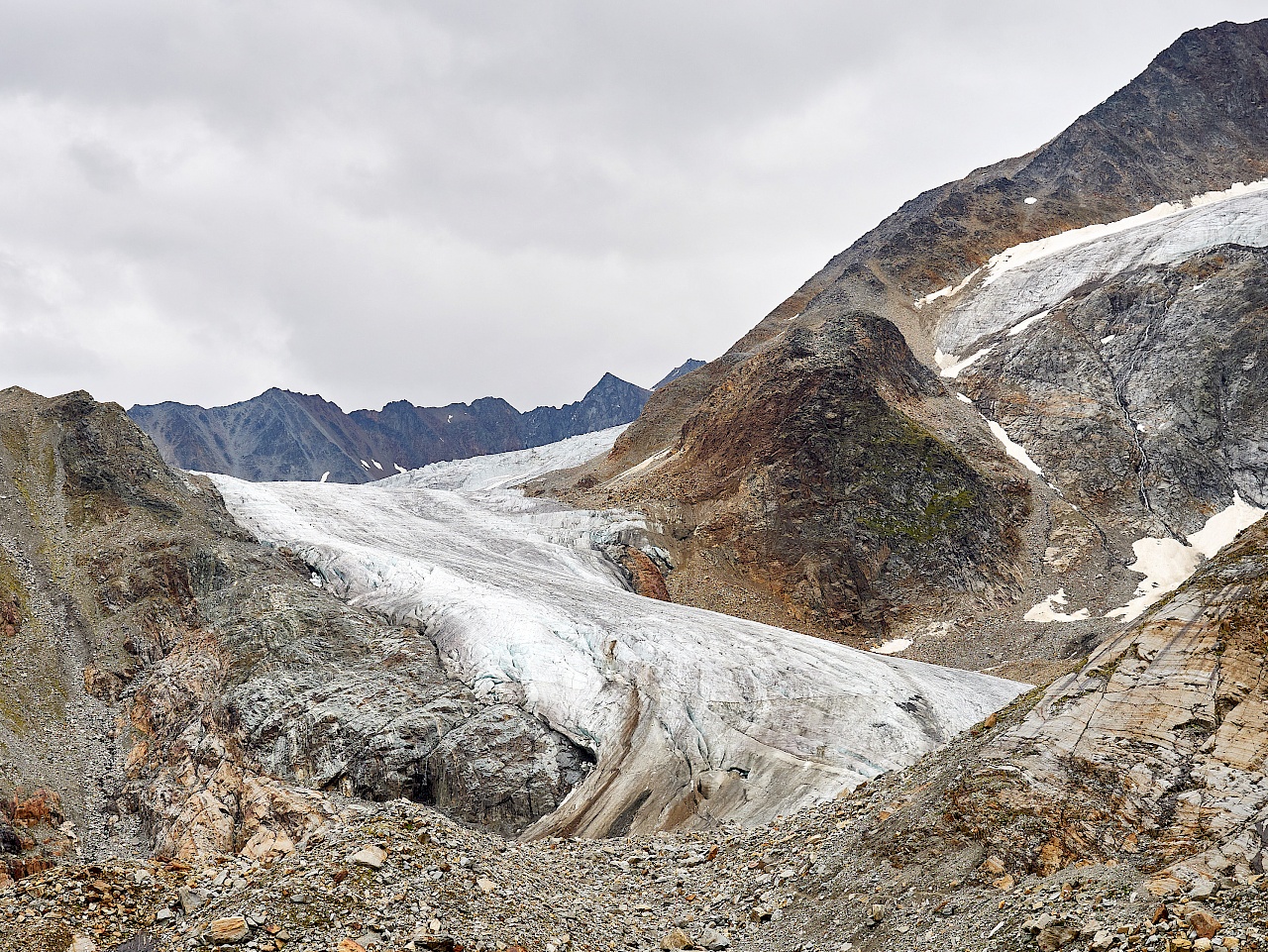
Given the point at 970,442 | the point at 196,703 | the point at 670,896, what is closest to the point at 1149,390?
the point at 970,442

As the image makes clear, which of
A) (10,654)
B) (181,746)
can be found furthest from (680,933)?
(10,654)

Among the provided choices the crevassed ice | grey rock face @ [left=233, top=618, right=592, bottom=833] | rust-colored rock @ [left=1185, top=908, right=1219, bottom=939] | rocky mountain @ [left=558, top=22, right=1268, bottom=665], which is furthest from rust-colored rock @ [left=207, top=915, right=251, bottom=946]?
the crevassed ice

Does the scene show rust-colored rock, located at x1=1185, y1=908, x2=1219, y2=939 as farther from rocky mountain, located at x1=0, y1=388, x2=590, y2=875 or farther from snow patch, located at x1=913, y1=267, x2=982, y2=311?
snow patch, located at x1=913, y1=267, x2=982, y2=311

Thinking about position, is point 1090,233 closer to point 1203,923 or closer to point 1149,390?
point 1149,390

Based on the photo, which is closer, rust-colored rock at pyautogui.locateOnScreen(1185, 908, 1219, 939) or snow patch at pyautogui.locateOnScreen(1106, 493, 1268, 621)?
rust-colored rock at pyautogui.locateOnScreen(1185, 908, 1219, 939)

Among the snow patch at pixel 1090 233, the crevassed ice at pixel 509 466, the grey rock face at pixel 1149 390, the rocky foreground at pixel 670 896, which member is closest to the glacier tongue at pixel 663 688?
the rocky foreground at pixel 670 896

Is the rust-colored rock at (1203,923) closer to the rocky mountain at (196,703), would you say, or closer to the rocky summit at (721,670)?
the rocky summit at (721,670)

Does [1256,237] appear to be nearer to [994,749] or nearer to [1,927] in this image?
[994,749]
